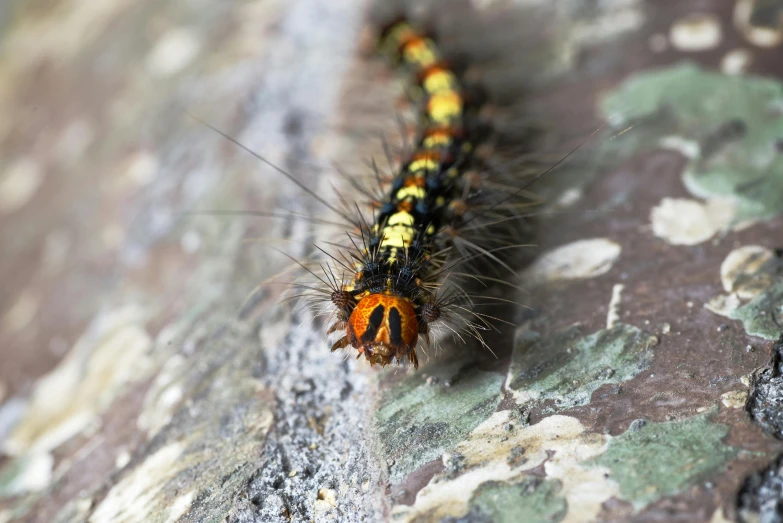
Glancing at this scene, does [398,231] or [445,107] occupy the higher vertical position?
[445,107]

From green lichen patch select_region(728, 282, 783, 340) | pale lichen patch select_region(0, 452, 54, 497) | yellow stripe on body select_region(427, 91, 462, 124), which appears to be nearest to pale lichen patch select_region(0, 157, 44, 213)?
pale lichen patch select_region(0, 452, 54, 497)

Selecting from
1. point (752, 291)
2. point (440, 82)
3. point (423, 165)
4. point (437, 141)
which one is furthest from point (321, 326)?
point (752, 291)

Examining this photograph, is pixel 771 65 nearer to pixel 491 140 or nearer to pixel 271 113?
pixel 491 140

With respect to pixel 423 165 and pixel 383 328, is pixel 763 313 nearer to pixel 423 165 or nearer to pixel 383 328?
pixel 383 328

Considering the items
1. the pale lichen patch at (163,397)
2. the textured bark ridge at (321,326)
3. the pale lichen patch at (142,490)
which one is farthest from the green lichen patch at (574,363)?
the pale lichen patch at (163,397)

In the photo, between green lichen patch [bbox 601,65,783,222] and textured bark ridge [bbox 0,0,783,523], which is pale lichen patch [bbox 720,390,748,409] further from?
green lichen patch [bbox 601,65,783,222]

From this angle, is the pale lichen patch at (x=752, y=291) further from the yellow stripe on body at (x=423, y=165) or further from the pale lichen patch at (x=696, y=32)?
the pale lichen patch at (x=696, y=32)

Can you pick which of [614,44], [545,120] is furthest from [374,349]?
[614,44]
